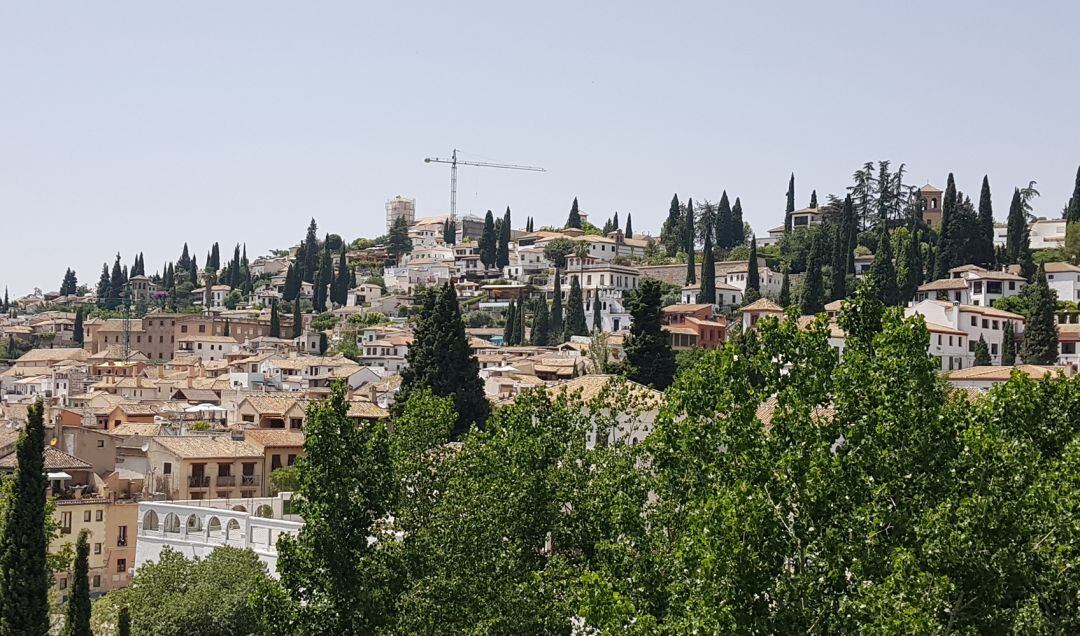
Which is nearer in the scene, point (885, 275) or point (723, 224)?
point (885, 275)

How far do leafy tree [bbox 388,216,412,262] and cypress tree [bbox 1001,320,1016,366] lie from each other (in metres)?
76.7

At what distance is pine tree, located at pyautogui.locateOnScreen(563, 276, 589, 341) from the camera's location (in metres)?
87.5

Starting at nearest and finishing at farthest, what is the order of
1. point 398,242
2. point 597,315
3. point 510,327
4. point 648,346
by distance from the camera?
point 648,346, point 510,327, point 597,315, point 398,242

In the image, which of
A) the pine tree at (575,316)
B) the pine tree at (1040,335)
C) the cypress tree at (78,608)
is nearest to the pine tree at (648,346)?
the pine tree at (1040,335)

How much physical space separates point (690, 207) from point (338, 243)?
4871 cm

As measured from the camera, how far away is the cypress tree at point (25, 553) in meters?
24.1

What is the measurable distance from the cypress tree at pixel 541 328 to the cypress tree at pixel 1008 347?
99.5 feet

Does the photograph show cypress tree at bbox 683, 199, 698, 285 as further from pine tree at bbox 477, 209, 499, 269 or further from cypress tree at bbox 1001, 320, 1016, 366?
cypress tree at bbox 1001, 320, 1016, 366

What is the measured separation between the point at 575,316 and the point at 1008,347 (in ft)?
104

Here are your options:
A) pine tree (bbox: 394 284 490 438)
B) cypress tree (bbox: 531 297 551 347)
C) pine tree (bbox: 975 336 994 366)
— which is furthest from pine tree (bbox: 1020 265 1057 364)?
cypress tree (bbox: 531 297 551 347)

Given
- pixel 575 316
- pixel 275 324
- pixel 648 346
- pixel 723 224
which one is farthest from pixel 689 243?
pixel 648 346

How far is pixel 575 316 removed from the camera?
289 ft

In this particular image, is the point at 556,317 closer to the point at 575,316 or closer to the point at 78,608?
the point at 575,316

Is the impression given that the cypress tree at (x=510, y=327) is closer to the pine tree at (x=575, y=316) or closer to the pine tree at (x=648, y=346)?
the pine tree at (x=575, y=316)
